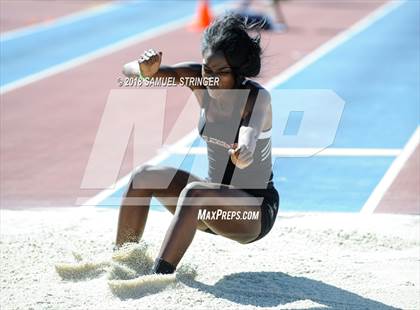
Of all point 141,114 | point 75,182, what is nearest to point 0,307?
point 75,182

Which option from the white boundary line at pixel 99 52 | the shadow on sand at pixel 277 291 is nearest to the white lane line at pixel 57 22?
the white boundary line at pixel 99 52

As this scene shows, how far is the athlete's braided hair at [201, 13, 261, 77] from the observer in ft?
17.9

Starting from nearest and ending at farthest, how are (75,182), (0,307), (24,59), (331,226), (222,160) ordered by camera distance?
(0,307) → (222,160) → (331,226) → (75,182) → (24,59)

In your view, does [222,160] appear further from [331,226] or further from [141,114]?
[141,114]

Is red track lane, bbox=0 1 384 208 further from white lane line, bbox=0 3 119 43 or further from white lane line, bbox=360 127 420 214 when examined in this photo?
white lane line, bbox=0 3 119 43

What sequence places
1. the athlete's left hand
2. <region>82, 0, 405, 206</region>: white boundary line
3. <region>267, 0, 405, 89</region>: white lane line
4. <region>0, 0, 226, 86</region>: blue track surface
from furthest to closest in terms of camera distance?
<region>0, 0, 226, 86</region>: blue track surface < <region>267, 0, 405, 89</region>: white lane line < <region>82, 0, 405, 206</region>: white boundary line < the athlete's left hand

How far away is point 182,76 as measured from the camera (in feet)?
19.3

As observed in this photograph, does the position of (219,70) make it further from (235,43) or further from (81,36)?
(81,36)

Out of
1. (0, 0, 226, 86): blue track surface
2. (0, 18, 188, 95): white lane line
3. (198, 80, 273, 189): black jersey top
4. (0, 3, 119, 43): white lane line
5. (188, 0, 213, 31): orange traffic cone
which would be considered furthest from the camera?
(188, 0, 213, 31): orange traffic cone

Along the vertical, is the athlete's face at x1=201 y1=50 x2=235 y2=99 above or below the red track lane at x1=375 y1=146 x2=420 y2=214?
above

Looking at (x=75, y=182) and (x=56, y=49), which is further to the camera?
(x=56, y=49)

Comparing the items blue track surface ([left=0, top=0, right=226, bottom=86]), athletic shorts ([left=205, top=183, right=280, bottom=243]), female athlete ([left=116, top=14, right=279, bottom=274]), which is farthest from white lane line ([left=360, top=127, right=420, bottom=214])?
blue track surface ([left=0, top=0, right=226, bottom=86])

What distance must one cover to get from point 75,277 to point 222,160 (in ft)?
3.97

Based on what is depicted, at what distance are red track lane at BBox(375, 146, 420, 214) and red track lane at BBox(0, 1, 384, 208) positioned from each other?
179cm
